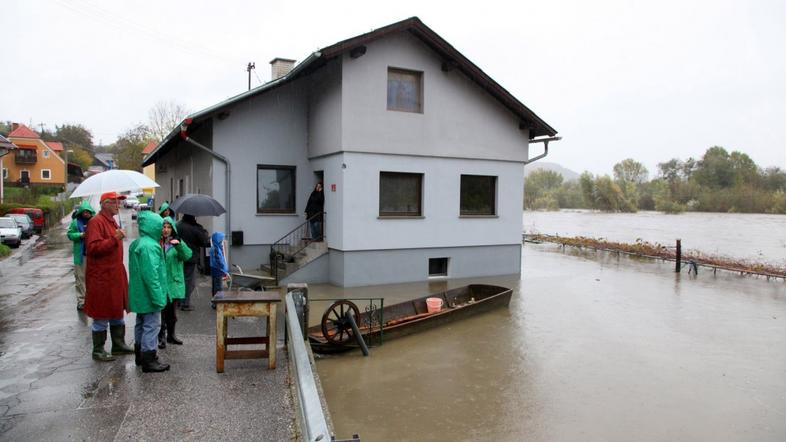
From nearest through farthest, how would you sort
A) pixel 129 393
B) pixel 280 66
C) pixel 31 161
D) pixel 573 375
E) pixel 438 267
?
1. pixel 129 393
2. pixel 573 375
3. pixel 438 267
4. pixel 280 66
5. pixel 31 161

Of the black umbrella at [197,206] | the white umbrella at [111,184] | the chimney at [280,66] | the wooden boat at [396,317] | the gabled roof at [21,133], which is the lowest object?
the wooden boat at [396,317]

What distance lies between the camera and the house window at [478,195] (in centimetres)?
1503

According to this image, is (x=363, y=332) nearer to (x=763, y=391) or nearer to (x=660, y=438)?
(x=660, y=438)

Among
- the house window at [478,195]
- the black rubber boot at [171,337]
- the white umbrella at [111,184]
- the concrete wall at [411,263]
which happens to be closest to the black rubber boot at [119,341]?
the black rubber boot at [171,337]

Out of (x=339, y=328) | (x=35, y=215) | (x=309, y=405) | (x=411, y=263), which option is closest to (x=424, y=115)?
(x=411, y=263)

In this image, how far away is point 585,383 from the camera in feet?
24.2

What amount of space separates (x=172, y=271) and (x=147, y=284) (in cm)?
84

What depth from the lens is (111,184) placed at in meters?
6.71

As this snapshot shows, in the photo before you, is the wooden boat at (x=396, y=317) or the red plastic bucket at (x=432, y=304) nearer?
the wooden boat at (x=396, y=317)

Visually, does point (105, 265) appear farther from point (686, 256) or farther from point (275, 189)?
point (686, 256)

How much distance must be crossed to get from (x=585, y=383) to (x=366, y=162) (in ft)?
25.0

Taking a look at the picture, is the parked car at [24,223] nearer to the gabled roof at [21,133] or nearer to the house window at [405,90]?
the house window at [405,90]

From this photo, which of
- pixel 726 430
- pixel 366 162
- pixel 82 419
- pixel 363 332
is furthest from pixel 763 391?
pixel 366 162

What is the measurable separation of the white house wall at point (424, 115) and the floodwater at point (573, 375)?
3905 mm
